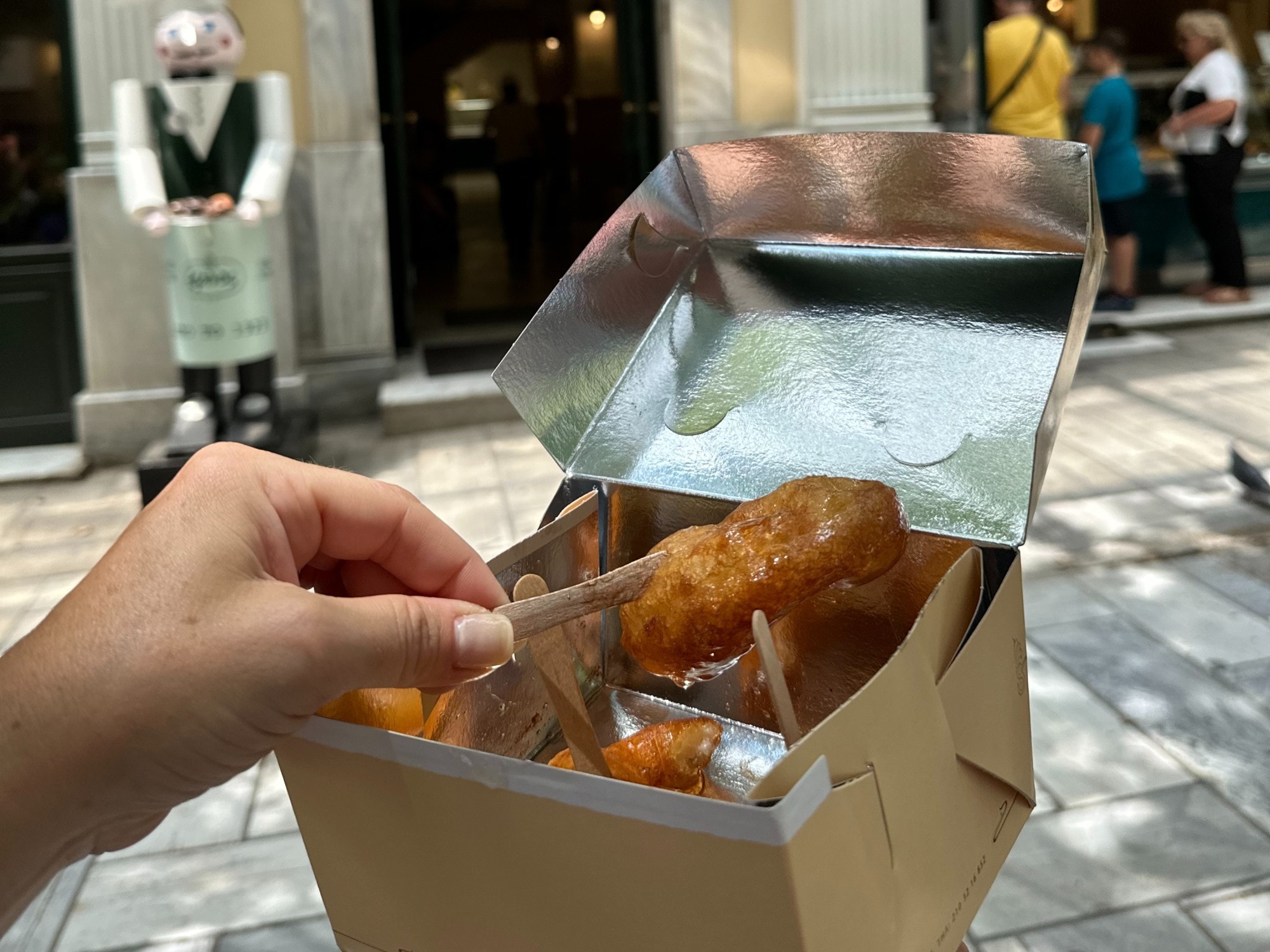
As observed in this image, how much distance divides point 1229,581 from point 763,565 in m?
3.39

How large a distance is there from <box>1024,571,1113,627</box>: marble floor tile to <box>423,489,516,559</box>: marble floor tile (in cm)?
197

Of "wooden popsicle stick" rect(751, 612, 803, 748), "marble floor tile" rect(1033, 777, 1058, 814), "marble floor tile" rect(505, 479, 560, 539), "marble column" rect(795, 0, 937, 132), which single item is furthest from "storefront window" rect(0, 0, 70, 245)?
"wooden popsicle stick" rect(751, 612, 803, 748)

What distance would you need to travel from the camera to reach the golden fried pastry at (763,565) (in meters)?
1.34

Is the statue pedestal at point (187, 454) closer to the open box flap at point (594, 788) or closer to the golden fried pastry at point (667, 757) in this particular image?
the golden fried pastry at point (667, 757)

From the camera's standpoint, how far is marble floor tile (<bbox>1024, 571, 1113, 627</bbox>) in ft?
12.7

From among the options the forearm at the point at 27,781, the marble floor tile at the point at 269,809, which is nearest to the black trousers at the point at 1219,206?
the marble floor tile at the point at 269,809

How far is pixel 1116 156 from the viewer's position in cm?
784

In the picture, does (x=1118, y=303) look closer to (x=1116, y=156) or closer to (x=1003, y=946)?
(x=1116, y=156)

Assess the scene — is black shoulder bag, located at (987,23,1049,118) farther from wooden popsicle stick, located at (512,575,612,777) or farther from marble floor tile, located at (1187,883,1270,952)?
wooden popsicle stick, located at (512,575,612,777)

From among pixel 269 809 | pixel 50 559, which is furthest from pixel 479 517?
pixel 269 809

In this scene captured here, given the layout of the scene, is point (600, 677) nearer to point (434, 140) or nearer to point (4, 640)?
point (4, 640)

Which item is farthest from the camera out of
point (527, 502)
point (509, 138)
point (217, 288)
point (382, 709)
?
point (509, 138)

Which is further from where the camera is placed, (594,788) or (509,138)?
(509,138)

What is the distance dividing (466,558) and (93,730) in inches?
18.6
